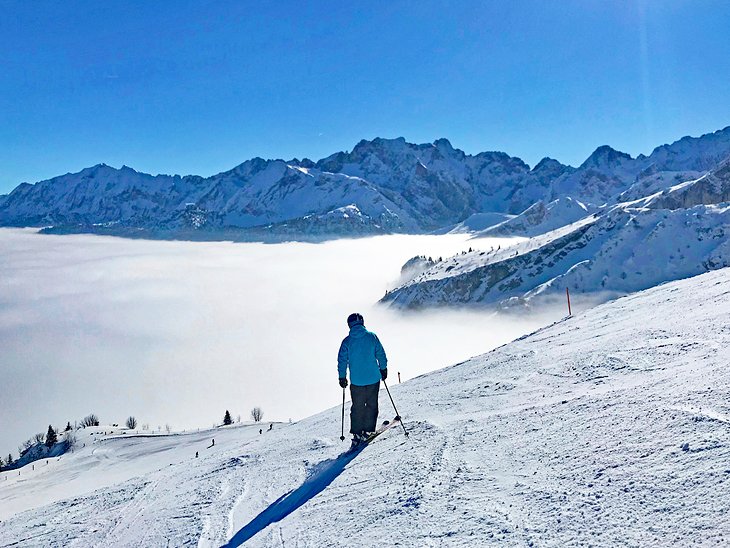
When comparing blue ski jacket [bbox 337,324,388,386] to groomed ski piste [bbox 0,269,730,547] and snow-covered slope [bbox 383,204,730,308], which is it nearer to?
groomed ski piste [bbox 0,269,730,547]

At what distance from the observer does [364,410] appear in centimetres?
964

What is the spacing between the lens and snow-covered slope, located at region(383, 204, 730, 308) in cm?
8681

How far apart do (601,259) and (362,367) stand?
102857mm

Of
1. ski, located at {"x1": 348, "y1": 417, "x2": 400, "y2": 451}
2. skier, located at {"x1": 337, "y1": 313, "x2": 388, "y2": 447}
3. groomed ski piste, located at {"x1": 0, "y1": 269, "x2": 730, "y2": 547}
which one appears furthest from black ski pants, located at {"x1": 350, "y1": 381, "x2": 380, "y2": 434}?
groomed ski piste, located at {"x1": 0, "y1": 269, "x2": 730, "y2": 547}

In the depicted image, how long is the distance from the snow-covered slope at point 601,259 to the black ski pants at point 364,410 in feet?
291

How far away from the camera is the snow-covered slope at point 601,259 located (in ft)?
285

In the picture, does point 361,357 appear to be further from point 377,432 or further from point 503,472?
point 503,472

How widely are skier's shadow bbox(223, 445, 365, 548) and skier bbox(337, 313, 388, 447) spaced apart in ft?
1.90

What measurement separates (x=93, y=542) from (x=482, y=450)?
5.98m

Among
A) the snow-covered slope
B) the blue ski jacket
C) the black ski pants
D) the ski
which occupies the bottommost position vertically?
the ski

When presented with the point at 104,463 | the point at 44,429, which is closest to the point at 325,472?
the point at 104,463

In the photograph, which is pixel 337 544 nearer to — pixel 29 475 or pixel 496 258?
pixel 29 475

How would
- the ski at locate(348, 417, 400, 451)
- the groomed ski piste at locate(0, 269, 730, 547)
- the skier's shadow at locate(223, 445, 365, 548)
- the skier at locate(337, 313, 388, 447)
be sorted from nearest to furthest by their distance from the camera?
the groomed ski piste at locate(0, 269, 730, 547)
the skier's shadow at locate(223, 445, 365, 548)
the ski at locate(348, 417, 400, 451)
the skier at locate(337, 313, 388, 447)

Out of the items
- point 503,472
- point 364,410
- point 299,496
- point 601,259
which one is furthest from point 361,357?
point 601,259
